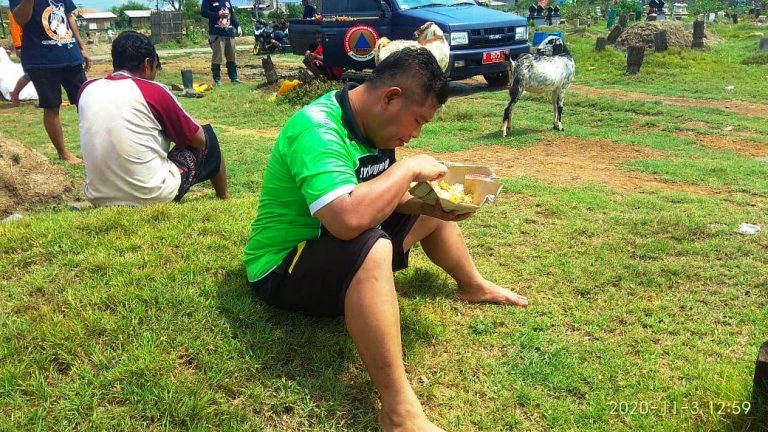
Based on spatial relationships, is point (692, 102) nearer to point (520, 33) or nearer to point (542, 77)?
point (520, 33)

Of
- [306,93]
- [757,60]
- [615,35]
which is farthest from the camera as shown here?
[615,35]

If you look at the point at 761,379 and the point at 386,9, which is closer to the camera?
the point at 761,379

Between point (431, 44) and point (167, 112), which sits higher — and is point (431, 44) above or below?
above

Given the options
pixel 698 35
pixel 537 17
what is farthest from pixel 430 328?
pixel 537 17

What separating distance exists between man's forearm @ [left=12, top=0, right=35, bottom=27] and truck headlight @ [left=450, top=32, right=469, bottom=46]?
6.61 meters

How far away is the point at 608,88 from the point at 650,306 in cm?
965

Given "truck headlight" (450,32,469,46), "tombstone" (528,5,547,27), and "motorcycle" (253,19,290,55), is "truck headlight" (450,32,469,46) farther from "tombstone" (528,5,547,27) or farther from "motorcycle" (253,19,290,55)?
"tombstone" (528,5,547,27)

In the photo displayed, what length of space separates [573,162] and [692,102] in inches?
190

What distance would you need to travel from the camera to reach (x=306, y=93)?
10641 mm

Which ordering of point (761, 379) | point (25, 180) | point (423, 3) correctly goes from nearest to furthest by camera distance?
point (761, 379) → point (25, 180) → point (423, 3)

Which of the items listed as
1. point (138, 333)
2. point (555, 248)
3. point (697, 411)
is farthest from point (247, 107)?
point (697, 411)

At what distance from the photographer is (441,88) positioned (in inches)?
87.7

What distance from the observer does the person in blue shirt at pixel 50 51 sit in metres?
Answer: 5.70

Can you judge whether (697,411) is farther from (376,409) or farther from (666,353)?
(376,409)
